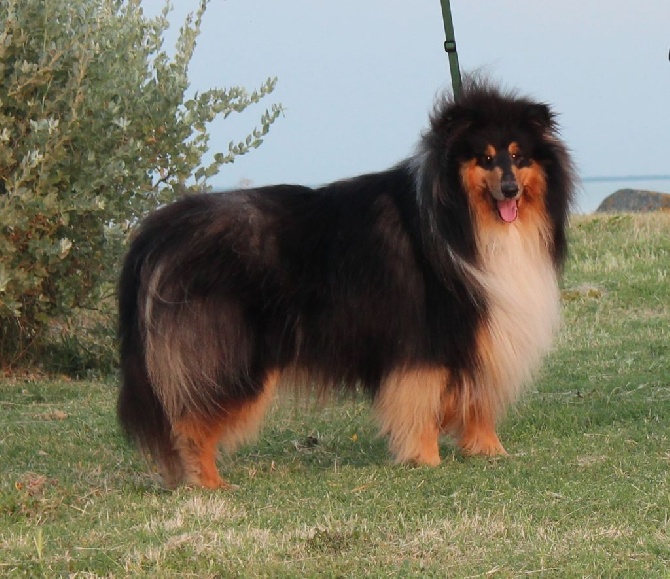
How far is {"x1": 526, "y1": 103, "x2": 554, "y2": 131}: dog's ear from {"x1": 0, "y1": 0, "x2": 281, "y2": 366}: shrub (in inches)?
156

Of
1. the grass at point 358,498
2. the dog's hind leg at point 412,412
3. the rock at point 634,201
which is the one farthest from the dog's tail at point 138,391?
the rock at point 634,201

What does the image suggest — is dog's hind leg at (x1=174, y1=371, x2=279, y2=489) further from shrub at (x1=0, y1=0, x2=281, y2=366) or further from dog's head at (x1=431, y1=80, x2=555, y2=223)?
shrub at (x1=0, y1=0, x2=281, y2=366)

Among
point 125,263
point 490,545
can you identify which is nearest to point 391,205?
point 125,263

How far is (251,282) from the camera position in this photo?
5.94m

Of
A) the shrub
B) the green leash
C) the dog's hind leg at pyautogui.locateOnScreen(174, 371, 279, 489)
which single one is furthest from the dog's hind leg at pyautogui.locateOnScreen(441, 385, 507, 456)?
the shrub

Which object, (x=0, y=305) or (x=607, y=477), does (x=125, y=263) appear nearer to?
(x=607, y=477)

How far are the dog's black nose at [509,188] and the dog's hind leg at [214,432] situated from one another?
1538 millimetres

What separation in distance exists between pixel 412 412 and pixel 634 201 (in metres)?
16.8

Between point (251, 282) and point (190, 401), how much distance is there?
0.69 metres

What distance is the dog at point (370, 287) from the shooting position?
5.81 m

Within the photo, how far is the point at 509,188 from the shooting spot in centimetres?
582

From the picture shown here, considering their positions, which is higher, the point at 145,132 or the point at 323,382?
the point at 145,132

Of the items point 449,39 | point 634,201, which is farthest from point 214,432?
point 634,201

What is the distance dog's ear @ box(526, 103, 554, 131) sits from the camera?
20.0 feet
